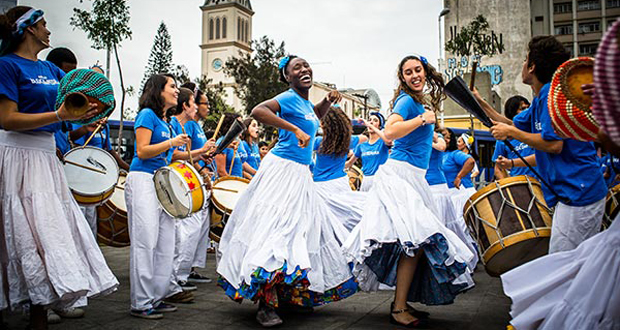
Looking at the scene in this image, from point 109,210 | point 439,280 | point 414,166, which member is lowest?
point 439,280

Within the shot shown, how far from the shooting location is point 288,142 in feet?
15.5

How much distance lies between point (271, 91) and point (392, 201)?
28.4 m

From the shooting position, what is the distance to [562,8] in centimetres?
6556

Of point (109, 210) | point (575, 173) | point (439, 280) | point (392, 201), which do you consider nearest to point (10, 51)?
point (109, 210)

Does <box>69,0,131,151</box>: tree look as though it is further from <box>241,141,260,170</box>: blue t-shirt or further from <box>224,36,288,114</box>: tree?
<box>224,36,288,114</box>: tree

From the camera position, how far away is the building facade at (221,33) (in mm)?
93938

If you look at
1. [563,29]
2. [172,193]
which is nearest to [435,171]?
[172,193]

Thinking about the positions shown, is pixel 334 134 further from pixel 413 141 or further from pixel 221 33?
pixel 221 33

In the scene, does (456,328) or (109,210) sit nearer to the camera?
(456,328)

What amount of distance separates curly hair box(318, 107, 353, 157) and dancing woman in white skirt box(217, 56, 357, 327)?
1871 mm

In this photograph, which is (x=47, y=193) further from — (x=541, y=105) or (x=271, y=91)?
(x=271, y=91)

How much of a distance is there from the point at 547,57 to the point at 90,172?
4013mm

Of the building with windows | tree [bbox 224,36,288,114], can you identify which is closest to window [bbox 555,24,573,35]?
Result: the building with windows

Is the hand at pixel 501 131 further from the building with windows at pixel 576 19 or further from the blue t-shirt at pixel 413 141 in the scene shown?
the building with windows at pixel 576 19
